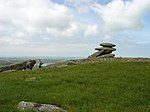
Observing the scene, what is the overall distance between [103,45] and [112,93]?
41.6 m

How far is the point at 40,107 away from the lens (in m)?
15.1

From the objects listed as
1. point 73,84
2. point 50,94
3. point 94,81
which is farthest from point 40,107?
point 94,81

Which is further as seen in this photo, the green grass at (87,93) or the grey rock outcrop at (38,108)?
the green grass at (87,93)

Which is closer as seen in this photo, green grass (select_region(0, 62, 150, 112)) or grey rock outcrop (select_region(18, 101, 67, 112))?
grey rock outcrop (select_region(18, 101, 67, 112))

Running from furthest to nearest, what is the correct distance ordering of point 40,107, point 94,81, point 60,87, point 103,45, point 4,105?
point 103,45
point 94,81
point 60,87
point 4,105
point 40,107

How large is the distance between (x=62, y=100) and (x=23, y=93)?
141 inches

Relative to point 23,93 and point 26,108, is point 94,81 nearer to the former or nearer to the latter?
point 23,93

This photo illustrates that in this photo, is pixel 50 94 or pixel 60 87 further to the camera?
pixel 60 87

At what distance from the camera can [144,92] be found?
66.3 feet

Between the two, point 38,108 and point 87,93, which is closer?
point 38,108

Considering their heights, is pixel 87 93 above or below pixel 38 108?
above

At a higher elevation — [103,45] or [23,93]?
[103,45]

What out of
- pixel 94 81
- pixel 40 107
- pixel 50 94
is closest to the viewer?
pixel 40 107

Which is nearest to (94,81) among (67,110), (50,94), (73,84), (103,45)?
(73,84)
